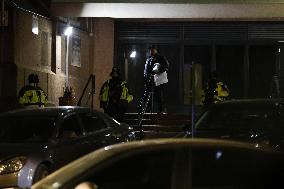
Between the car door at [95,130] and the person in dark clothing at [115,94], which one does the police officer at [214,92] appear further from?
the car door at [95,130]

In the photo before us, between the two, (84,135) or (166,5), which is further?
(166,5)

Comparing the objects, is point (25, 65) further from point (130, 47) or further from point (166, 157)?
point (166, 157)

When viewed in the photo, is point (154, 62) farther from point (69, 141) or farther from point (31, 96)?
point (69, 141)

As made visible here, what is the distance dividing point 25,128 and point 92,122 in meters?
1.35

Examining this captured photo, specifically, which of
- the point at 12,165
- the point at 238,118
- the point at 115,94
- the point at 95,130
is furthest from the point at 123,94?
the point at 12,165

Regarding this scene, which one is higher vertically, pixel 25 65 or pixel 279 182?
pixel 25 65

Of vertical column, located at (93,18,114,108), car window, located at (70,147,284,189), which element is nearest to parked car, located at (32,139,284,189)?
car window, located at (70,147,284,189)

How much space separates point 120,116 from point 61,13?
14.5ft

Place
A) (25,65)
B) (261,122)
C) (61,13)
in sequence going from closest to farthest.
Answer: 1. (261,122)
2. (25,65)
3. (61,13)

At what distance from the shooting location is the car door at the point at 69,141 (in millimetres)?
9718

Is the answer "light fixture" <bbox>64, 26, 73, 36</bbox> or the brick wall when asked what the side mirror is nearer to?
the brick wall

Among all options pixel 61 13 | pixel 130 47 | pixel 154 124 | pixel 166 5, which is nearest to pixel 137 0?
pixel 166 5

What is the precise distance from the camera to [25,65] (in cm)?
1839

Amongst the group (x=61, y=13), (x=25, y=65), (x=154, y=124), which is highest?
(x=61, y=13)
